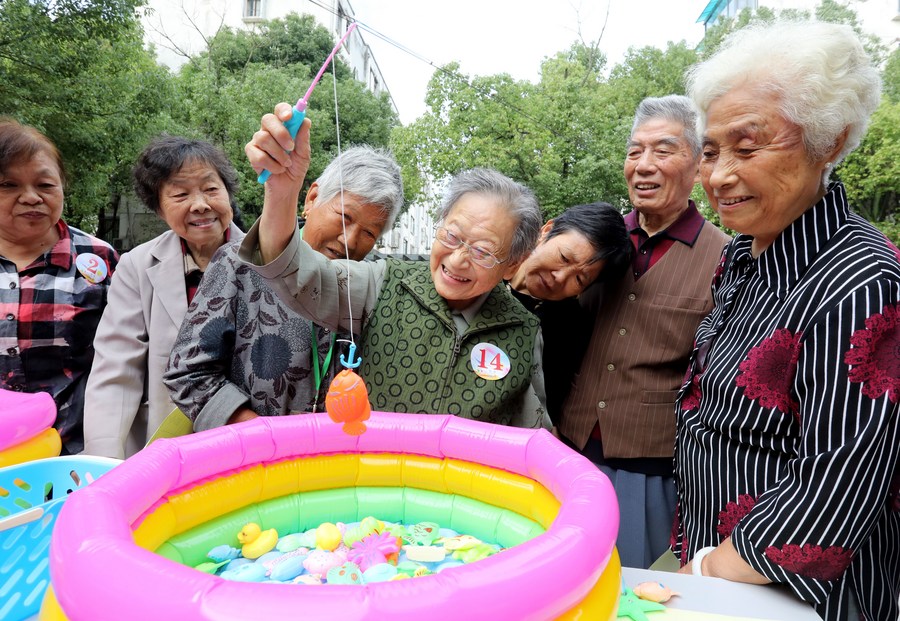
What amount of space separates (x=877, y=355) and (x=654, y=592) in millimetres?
647

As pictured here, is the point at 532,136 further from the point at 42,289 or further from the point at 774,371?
the point at 774,371

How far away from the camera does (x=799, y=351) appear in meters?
1.25

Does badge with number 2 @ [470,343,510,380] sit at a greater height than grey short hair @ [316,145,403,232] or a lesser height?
lesser

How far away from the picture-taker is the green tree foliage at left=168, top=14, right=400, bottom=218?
14.4 metres

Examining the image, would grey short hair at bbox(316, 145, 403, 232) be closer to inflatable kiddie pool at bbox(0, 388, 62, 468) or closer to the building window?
inflatable kiddie pool at bbox(0, 388, 62, 468)

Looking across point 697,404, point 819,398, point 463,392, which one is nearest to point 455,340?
point 463,392

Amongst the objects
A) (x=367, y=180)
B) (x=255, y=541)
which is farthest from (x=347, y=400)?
(x=367, y=180)

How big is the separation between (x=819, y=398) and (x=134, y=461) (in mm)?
1410

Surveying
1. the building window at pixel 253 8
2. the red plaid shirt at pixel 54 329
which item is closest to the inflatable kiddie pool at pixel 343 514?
the red plaid shirt at pixel 54 329

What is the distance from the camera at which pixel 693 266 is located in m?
2.19

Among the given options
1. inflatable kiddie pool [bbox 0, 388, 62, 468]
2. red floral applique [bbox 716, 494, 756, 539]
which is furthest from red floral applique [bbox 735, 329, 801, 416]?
inflatable kiddie pool [bbox 0, 388, 62, 468]

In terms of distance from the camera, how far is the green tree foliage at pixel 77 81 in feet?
26.2

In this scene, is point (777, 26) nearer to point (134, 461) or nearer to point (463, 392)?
point (463, 392)

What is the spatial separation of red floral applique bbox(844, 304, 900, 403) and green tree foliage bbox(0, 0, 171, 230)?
996 cm
